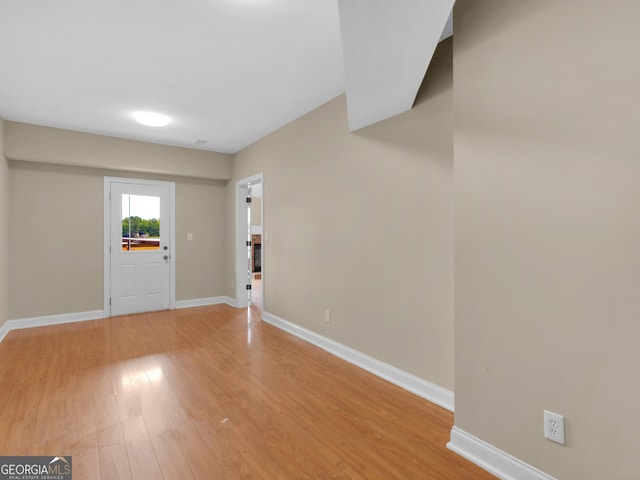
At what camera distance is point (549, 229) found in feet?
4.87

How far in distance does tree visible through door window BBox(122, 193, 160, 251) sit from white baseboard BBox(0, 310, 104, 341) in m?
1.07

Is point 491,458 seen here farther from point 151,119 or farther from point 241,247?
point 241,247

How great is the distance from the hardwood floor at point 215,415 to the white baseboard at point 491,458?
0.16 feet

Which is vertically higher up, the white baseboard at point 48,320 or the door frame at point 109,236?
the door frame at point 109,236

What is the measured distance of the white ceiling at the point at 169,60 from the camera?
208cm

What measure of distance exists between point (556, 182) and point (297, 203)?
2.93 m

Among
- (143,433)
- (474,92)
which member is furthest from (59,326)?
(474,92)

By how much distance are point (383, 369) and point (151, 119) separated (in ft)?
12.6

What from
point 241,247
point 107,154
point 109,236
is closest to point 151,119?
point 107,154

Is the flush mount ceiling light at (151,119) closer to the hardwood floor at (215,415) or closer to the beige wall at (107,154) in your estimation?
the beige wall at (107,154)

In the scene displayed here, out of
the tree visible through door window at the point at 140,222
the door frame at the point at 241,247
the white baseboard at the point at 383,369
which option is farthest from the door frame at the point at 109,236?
the white baseboard at the point at 383,369

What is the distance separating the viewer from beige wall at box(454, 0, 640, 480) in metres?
1.28

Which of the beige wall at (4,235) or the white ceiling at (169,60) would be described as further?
the beige wall at (4,235)

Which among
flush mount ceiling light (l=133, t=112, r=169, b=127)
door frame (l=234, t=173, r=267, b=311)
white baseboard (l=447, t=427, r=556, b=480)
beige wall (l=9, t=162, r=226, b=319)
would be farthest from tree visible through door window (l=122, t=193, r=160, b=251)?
white baseboard (l=447, t=427, r=556, b=480)
